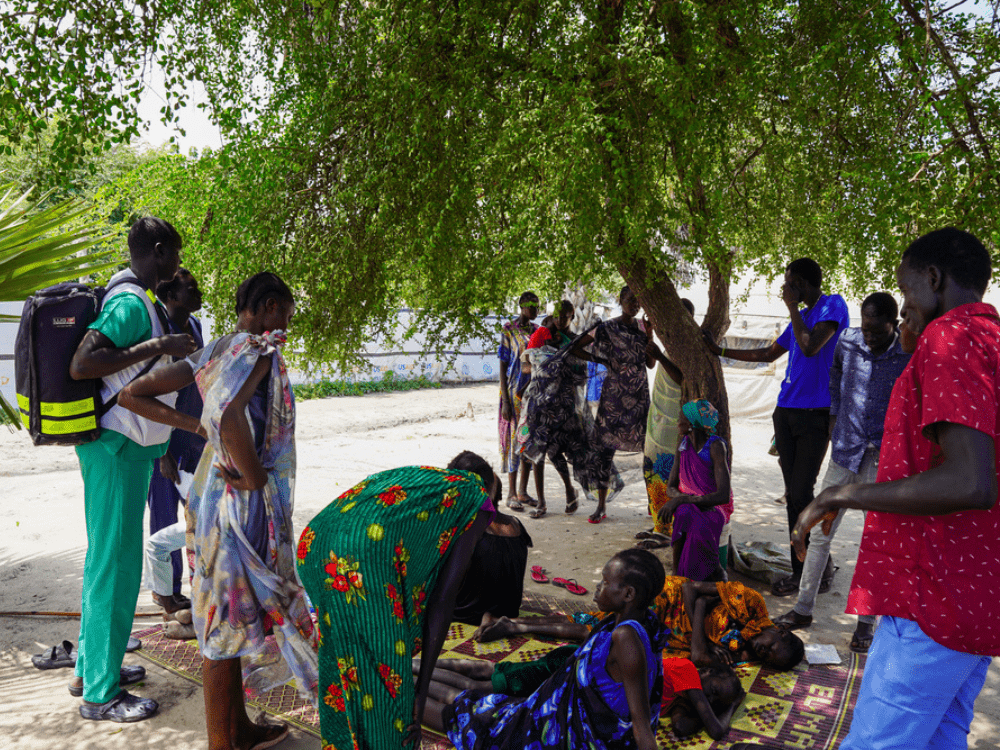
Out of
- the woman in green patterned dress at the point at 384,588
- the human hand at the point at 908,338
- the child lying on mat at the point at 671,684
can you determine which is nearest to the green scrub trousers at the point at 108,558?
the woman in green patterned dress at the point at 384,588

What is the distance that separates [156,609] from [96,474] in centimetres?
176

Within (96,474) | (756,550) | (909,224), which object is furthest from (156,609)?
(909,224)

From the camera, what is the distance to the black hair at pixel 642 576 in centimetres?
283

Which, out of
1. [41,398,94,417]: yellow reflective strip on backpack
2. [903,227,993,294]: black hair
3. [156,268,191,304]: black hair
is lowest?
[41,398,94,417]: yellow reflective strip on backpack

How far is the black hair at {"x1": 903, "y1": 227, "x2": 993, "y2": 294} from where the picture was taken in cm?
202

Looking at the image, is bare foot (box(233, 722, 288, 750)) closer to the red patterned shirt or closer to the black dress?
the black dress

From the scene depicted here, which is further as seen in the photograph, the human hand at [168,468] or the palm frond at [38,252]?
the human hand at [168,468]

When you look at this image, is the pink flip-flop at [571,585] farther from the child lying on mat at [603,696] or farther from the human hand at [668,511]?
the child lying on mat at [603,696]

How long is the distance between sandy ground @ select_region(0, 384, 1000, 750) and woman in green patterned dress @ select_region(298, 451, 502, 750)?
88 centimetres

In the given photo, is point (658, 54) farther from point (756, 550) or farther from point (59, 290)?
point (756, 550)

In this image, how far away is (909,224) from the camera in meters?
4.05

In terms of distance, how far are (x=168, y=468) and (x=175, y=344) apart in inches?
44.9

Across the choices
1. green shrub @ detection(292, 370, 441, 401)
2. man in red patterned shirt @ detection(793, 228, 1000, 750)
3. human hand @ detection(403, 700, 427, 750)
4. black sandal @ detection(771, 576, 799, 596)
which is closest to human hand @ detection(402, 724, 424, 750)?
human hand @ detection(403, 700, 427, 750)

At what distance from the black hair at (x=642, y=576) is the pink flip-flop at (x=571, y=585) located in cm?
237
